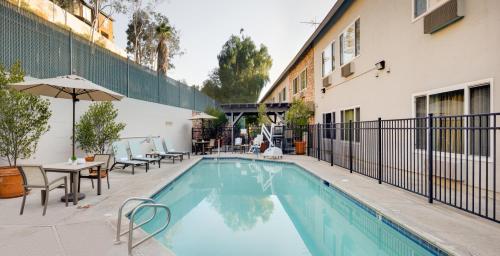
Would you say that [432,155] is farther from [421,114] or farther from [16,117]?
[16,117]

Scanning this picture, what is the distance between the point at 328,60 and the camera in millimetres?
13984

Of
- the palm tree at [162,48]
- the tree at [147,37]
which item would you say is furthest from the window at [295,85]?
the tree at [147,37]

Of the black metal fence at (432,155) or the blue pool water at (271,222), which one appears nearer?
the blue pool water at (271,222)

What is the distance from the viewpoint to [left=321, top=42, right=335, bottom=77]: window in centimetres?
1340

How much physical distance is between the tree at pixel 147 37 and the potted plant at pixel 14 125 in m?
25.4

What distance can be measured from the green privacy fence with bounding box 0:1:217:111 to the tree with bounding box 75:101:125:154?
4.19 ft

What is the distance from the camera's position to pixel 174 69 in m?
37.8

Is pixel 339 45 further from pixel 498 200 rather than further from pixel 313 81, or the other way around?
pixel 498 200

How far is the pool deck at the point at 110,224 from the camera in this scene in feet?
11.6

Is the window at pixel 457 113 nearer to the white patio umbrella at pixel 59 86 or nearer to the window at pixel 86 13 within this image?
the white patio umbrella at pixel 59 86

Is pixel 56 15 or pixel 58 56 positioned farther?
pixel 56 15

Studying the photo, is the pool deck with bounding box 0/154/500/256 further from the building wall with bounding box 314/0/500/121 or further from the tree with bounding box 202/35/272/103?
the tree with bounding box 202/35/272/103

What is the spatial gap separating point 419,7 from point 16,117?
959 centimetres

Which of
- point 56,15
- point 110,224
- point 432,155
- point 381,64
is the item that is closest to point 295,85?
point 381,64
